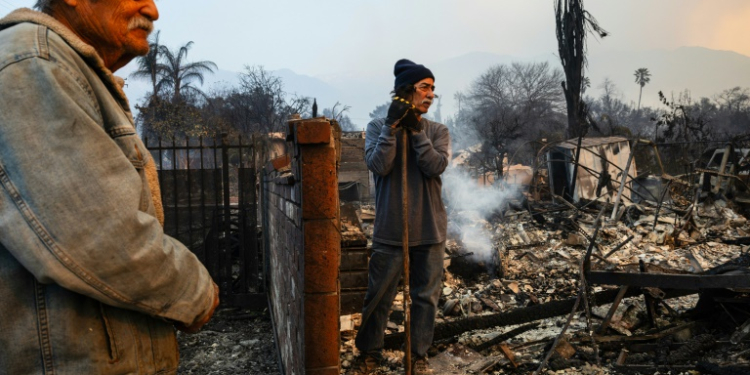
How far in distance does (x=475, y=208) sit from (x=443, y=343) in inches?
365

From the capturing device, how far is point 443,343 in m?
4.17

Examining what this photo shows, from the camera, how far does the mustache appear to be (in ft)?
4.81

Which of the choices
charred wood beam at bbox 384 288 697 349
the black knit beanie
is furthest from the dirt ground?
the black knit beanie

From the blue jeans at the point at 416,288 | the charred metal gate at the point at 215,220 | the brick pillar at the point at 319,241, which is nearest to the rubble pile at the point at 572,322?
the blue jeans at the point at 416,288

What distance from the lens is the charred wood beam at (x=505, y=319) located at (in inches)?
161

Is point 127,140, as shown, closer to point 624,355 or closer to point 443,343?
point 443,343

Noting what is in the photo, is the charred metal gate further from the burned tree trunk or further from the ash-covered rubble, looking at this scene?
the burned tree trunk

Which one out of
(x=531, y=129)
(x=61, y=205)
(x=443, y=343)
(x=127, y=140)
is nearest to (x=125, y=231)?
(x=61, y=205)

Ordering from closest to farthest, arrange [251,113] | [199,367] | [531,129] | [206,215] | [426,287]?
[426,287] < [199,367] < [206,215] < [251,113] < [531,129]

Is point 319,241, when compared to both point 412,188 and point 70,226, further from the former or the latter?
point 412,188

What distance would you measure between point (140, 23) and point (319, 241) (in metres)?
1.02

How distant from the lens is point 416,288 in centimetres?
369

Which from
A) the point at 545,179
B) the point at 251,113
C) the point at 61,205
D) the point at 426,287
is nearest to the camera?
the point at 61,205

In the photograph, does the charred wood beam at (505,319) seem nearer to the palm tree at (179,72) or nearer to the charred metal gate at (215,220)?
the charred metal gate at (215,220)
